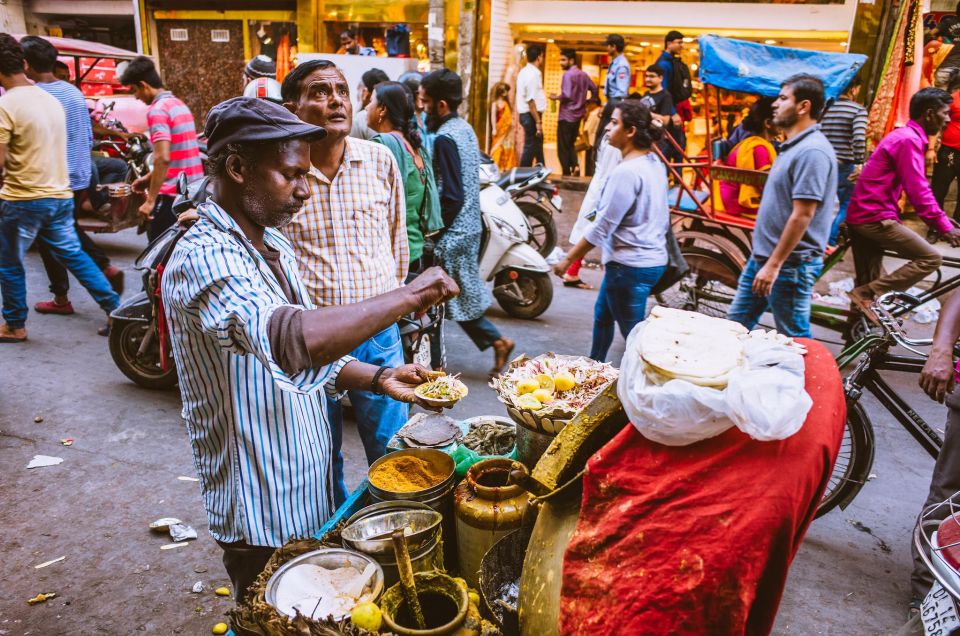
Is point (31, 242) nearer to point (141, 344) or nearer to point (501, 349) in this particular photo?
point (141, 344)

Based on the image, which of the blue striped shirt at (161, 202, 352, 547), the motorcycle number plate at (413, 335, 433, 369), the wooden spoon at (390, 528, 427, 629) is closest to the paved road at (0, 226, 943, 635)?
the motorcycle number plate at (413, 335, 433, 369)

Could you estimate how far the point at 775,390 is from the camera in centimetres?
131

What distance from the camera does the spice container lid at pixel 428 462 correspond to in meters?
2.07

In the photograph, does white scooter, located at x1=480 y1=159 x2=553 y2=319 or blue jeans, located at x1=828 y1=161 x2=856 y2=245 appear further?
blue jeans, located at x1=828 y1=161 x2=856 y2=245

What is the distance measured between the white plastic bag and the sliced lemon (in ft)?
2.99

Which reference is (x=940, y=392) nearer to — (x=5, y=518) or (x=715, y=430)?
(x=715, y=430)

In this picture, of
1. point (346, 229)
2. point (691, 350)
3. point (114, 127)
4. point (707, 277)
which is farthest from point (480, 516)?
point (114, 127)

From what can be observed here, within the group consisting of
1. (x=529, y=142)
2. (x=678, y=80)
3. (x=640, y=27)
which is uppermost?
(x=640, y=27)

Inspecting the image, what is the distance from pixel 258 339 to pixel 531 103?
34.5ft

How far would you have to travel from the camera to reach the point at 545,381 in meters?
2.45

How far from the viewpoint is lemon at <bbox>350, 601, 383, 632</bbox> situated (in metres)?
1.58

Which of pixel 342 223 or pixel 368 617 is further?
pixel 342 223

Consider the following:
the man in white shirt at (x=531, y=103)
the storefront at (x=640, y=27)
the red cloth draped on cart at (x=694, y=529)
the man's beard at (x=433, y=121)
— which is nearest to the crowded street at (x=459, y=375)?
the red cloth draped on cart at (x=694, y=529)

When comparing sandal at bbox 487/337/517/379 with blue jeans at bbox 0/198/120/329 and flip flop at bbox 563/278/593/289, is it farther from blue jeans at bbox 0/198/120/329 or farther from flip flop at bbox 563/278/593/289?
blue jeans at bbox 0/198/120/329
